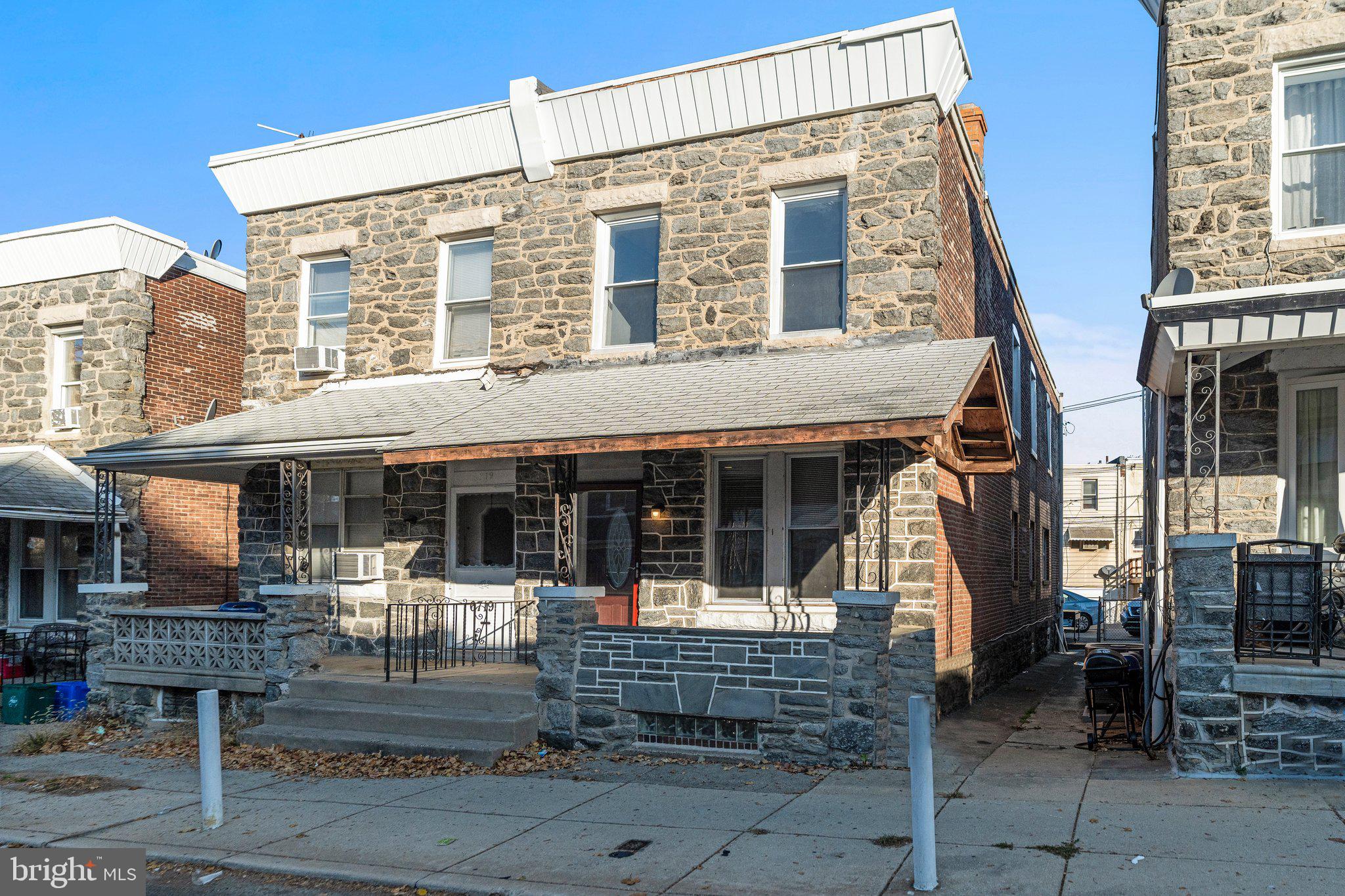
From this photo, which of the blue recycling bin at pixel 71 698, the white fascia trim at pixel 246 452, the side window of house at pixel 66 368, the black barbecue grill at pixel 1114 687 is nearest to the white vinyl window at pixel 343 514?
the white fascia trim at pixel 246 452

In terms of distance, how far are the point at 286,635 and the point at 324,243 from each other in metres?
6.31

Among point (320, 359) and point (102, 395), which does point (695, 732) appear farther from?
point (102, 395)

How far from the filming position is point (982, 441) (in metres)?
12.2

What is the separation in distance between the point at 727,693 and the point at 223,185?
11.4 meters

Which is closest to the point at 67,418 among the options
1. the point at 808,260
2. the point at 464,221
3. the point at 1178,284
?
the point at 464,221

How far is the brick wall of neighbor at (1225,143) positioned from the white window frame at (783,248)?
11.0ft

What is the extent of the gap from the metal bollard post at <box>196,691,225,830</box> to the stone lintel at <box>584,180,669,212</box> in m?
7.65

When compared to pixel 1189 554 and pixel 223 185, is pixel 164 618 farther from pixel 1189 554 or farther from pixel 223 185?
pixel 1189 554

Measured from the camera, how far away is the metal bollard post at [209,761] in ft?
25.7

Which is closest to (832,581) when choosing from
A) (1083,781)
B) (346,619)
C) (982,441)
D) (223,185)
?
(982,441)

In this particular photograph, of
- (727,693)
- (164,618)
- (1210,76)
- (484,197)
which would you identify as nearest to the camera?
(727,693)

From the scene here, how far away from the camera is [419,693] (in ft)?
34.4

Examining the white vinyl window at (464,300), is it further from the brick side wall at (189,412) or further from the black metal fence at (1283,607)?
the black metal fence at (1283,607)

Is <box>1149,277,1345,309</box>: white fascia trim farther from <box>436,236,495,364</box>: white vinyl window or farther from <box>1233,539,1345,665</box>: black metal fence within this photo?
<box>436,236,495,364</box>: white vinyl window
